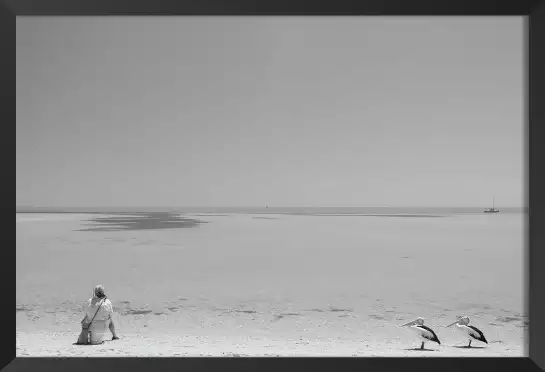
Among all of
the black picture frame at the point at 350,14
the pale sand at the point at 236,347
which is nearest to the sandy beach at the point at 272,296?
the pale sand at the point at 236,347

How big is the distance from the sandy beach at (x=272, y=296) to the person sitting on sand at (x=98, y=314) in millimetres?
116

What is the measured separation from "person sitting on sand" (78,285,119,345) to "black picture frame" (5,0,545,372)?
0.66 metres

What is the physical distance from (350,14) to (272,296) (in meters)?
4.86

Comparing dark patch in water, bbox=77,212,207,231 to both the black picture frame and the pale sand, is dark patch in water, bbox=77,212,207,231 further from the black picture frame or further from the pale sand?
the black picture frame

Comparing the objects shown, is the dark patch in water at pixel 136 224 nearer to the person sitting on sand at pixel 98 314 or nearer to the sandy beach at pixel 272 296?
the sandy beach at pixel 272 296

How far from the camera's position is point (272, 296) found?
21.2 feet

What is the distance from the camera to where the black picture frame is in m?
2.38

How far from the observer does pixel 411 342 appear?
393 cm

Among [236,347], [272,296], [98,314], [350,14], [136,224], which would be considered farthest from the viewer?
[136,224]

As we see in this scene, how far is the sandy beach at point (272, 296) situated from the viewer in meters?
3.78

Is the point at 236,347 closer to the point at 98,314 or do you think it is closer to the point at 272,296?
the point at 98,314

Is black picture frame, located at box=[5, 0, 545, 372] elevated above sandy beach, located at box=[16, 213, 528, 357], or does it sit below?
above

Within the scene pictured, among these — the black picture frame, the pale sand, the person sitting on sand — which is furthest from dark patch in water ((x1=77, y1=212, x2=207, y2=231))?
the black picture frame

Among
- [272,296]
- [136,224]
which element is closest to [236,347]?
[272,296]
